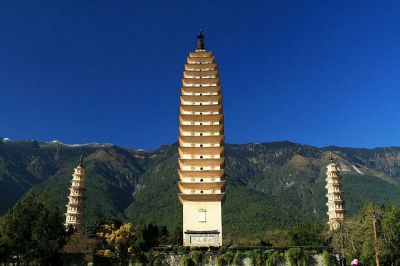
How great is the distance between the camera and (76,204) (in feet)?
224

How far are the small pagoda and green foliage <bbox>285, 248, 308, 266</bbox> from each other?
35.2m

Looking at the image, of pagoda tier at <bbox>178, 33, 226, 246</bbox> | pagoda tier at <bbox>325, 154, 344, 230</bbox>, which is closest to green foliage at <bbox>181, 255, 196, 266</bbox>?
pagoda tier at <bbox>178, 33, 226, 246</bbox>

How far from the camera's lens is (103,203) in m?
166

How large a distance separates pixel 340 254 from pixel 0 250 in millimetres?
29511

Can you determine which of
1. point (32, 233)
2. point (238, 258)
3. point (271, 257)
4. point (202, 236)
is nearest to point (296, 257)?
point (271, 257)

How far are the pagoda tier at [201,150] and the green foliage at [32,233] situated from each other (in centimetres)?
1663

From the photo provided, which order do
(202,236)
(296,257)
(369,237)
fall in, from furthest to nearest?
(202,236) < (296,257) < (369,237)

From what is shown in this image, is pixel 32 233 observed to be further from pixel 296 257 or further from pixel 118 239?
pixel 296 257

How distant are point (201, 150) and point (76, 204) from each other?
23.3 meters

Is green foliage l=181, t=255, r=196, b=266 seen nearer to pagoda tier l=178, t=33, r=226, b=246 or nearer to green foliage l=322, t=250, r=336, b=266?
pagoda tier l=178, t=33, r=226, b=246

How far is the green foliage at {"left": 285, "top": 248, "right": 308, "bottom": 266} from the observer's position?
41.5m

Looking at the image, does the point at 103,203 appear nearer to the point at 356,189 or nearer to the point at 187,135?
the point at 356,189

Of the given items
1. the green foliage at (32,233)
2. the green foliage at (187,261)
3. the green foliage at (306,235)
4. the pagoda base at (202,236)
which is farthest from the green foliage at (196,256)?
the green foliage at (306,235)

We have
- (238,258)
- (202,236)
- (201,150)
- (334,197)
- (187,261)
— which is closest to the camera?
(238,258)
